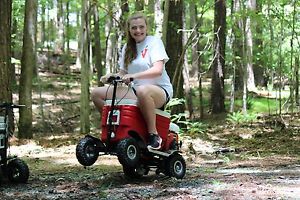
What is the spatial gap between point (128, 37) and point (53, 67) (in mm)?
28632

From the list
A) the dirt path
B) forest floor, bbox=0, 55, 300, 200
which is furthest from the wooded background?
the dirt path

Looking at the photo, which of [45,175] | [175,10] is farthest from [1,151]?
[175,10]

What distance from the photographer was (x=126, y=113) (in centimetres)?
485

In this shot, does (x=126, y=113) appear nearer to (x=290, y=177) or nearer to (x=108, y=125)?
(x=108, y=125)

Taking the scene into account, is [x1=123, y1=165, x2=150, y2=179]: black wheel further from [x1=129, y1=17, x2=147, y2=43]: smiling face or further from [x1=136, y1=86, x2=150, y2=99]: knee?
[x1=129, y1=17, x2=147, y2=43]: smiling face

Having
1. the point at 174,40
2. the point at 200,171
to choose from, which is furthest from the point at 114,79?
the point at 174,40

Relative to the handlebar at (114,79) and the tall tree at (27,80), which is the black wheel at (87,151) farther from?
the tall tree at (27,80)

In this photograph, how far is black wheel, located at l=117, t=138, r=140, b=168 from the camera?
14.9 ft

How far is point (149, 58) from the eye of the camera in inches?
202

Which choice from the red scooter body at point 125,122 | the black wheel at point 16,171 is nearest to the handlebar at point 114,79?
the red scooter body at point 125,122

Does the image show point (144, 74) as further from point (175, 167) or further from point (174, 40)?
point (174, 40)

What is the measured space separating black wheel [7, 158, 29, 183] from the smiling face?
5.93 feet

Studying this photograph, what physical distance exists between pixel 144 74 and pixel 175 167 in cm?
112

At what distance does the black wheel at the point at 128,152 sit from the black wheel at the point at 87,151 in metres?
0.34
